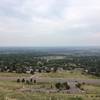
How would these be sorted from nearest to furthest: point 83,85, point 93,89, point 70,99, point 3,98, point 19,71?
point 3,98 → point 70,99 → point 93,89 → point 83,85 → point 19,71

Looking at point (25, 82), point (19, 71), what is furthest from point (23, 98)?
point (19, 71)

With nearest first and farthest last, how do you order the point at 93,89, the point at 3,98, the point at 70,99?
the point at 3,98
the point at 70,99
the point at 93,89

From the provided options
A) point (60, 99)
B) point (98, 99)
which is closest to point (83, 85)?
point (98, 99)

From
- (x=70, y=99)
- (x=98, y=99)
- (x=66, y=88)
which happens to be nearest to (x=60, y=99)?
(x=70, y=99)

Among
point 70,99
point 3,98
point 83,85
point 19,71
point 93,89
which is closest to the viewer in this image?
point 3,98

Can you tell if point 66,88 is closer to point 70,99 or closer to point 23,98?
point 70,99

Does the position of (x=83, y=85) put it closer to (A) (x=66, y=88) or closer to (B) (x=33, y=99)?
(A) (x=66, y=88)

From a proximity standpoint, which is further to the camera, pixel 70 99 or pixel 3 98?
pixel 70 99

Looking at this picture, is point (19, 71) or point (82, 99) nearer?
point (82, 99)

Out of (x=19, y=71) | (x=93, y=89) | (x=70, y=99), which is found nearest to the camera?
(x=70, y=99)
